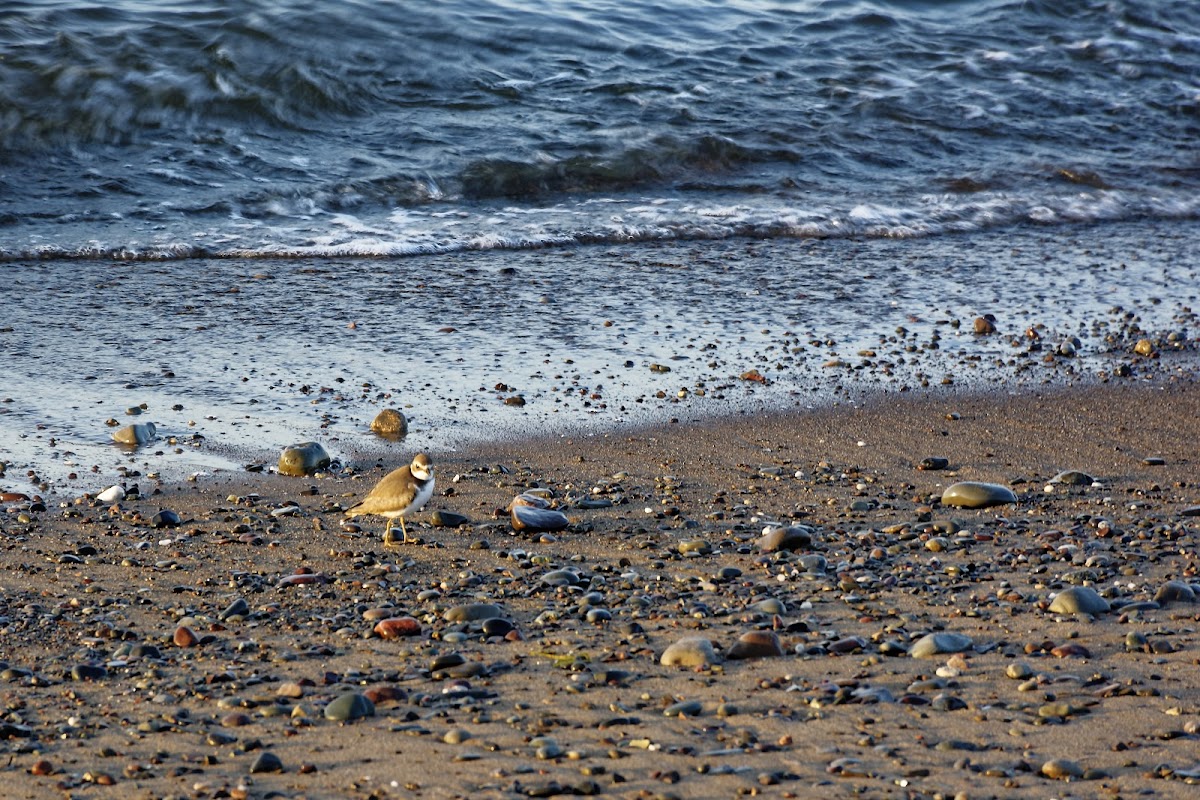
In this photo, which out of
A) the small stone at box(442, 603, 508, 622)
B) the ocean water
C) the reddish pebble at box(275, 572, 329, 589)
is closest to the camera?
the small stone at box(442, 603, 508, 622)

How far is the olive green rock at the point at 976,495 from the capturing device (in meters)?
5.64

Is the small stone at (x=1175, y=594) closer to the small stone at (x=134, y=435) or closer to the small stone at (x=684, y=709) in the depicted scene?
the small stone at (x=684, y=709)

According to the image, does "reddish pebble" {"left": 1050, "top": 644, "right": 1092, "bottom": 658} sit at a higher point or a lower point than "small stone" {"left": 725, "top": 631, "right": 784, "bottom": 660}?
higher

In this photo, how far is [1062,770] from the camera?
336 cm

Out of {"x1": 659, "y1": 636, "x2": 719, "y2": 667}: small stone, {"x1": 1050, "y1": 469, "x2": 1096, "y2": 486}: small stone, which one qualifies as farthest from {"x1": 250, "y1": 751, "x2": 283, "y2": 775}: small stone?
{"x1": 1050, "y1": 469, "x2": 1096, "y2": 486}: small stone

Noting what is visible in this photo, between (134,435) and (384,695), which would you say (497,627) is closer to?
(384,695)

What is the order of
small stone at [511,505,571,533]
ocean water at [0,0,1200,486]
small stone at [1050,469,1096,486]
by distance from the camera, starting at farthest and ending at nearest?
ocean water at [0,0,1200,486] → small stone at [1050,469,1096,486] → small stone at [511,505,571,533]

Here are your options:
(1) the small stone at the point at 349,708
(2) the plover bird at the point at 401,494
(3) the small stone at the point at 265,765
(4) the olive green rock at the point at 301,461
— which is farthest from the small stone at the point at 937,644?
(4) the olive green rock at the point at 301,461

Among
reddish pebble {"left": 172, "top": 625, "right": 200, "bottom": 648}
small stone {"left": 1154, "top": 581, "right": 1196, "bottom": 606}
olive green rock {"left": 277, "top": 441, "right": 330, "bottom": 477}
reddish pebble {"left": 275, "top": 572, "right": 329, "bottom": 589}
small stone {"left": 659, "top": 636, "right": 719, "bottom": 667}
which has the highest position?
small stone {"left": 1154, "top": 581, "right": 1196, "bottom": 606}

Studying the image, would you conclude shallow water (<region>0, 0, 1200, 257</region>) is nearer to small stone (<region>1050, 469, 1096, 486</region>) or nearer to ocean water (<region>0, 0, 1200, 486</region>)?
ocean water (<region>0, 0, 1200, 486</region>)

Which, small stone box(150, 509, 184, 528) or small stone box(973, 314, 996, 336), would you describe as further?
small stone box(973, 314, 996, 336)

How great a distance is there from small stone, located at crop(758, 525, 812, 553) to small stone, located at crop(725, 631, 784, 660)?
0.98 meters

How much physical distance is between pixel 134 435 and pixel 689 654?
3.35m

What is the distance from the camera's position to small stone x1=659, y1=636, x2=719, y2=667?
13.3 ft
